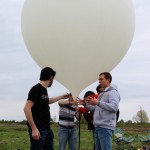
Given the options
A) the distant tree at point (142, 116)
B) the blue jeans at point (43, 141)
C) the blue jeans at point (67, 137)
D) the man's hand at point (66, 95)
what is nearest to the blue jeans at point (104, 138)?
the man's hand at point (66, 95)

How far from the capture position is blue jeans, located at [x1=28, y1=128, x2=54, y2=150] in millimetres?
4059

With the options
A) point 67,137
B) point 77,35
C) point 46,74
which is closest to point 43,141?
point 46,74

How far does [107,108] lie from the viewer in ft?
14.7

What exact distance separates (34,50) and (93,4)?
941 millimetres

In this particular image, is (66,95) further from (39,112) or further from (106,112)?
(39,112)

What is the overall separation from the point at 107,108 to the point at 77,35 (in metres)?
0.90

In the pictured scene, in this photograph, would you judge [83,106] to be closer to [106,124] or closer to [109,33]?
[106,124]

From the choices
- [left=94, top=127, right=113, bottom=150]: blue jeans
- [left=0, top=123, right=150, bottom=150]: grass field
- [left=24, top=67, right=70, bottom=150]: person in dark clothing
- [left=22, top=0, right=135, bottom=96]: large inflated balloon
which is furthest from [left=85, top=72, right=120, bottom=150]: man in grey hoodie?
[left=0, top=123, right=150, bottom=150]: grass field

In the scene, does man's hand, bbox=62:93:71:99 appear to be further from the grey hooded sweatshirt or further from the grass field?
the grass field

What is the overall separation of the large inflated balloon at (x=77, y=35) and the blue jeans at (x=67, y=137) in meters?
0.88

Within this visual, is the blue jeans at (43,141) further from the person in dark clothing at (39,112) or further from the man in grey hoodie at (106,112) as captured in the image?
the man in grey hoodie at (106,112)

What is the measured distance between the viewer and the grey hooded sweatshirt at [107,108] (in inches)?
177

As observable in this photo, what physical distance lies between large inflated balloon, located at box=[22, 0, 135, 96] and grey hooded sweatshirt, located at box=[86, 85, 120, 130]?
35 cm

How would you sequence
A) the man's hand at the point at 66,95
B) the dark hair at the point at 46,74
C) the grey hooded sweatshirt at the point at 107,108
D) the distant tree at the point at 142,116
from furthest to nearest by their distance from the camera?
the distant tree at the point at 142,116, the man's hand at the point at 66,95, the grey hooded sweatshirt at the point at 107,108, the dark hair at the point at 46,74
